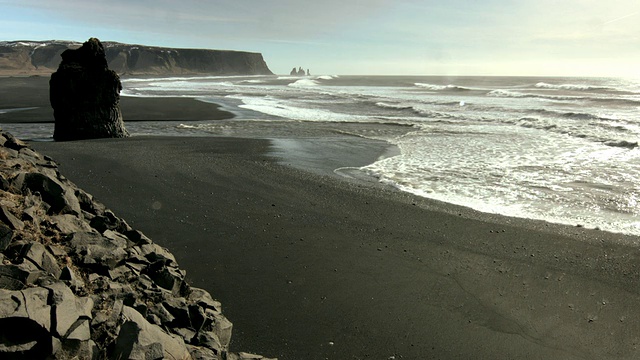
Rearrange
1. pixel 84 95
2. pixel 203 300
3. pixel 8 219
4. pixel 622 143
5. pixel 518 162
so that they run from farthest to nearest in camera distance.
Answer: pixel 622 143
pixel 84 95
pixel 518 162
pixel 203 300
pixel 8 219

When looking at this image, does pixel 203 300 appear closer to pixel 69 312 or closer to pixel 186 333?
pixel 186 333

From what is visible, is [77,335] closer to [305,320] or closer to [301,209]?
[305,320]

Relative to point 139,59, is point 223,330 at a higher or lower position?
lower

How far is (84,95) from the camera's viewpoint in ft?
42.9

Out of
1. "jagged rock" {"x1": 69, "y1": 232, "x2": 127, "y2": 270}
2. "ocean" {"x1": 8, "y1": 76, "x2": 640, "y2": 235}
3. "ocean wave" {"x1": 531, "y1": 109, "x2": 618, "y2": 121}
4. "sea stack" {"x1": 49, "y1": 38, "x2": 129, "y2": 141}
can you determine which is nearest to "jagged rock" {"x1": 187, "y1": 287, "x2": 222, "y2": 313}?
"jagged rock" {"x1": 69, "y1": 232, "x2": 127, "y2": 270}

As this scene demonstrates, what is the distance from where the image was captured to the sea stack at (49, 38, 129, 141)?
1289cm

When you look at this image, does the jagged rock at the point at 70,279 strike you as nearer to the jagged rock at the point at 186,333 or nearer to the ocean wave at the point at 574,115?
the jagged rock at the point at 186,333

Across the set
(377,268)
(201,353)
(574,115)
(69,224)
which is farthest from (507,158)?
(574,115)

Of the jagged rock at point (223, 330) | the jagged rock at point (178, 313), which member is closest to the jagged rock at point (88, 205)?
the jagged rock at point (178, 313)

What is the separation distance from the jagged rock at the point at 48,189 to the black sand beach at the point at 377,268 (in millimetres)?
1565

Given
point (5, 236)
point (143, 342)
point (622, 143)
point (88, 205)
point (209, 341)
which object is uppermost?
point (622, 143)

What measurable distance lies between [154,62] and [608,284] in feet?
494

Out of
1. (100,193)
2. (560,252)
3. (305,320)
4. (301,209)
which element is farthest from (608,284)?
(100,193)

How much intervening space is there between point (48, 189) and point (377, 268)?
11.9 ft
